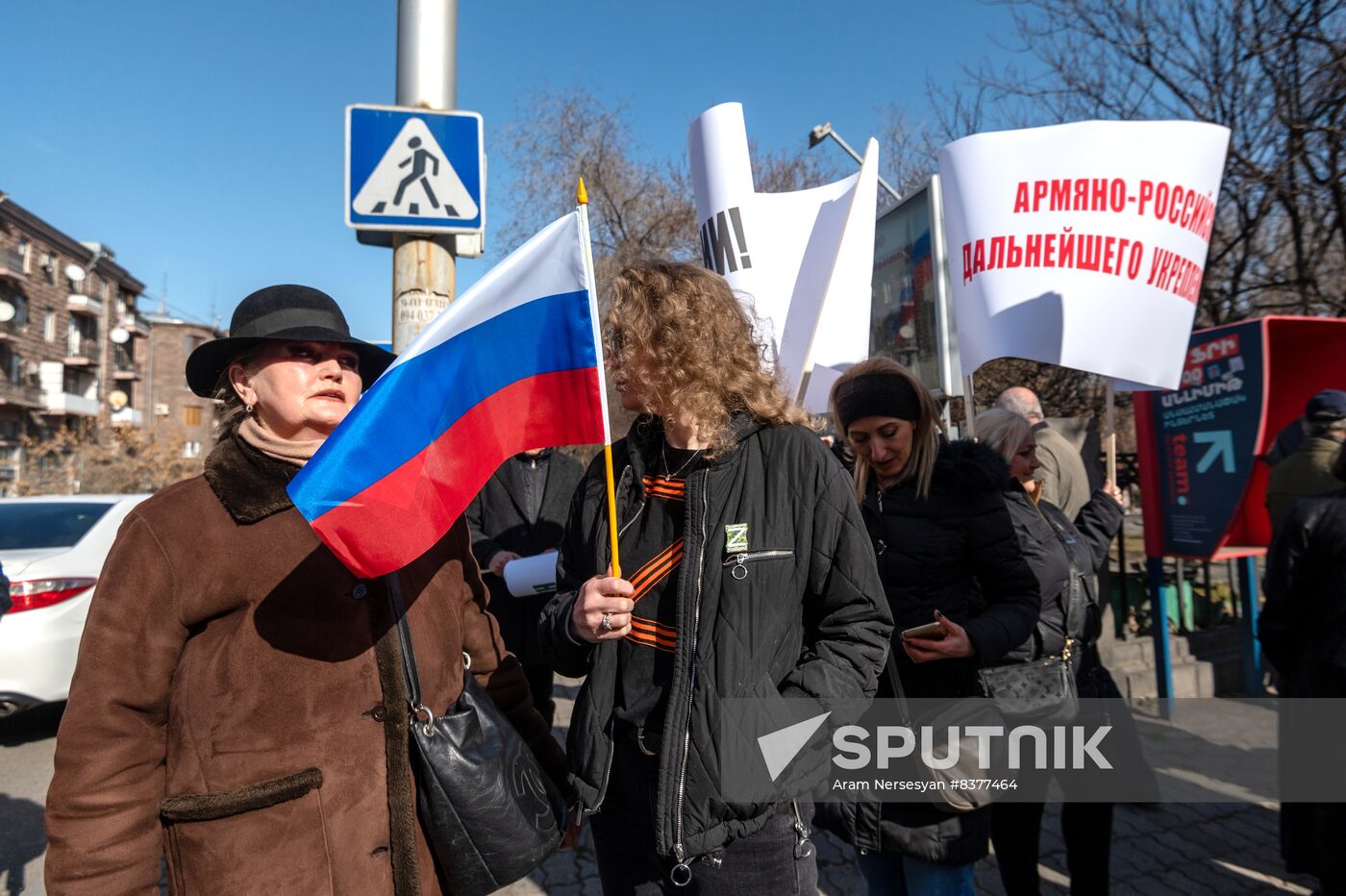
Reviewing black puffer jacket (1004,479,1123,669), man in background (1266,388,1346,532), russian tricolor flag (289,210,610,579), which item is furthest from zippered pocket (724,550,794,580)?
man in background (1266,388,1346,532)

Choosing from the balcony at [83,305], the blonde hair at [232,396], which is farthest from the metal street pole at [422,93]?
the balcony at [83,305]

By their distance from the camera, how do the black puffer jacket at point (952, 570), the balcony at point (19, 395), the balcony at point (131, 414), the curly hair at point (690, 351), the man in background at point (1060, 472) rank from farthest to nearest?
the balcony at point (131, 414), the balcony at point (19, 395), the man in background at point (1060, 472), the black puffer jacket at point (952, 570), the curly hair at point (690, 351)

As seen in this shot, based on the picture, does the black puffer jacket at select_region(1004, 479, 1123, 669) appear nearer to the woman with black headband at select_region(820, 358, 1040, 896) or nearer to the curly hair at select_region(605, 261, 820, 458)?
the woman with black headband at select_region(820, 358, 1040, 896)

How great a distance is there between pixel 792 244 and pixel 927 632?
6.26 feet

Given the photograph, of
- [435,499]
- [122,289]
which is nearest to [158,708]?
[435,499]

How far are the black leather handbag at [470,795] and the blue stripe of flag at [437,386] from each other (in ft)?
1.13

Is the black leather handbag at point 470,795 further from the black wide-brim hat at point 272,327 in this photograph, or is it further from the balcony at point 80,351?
the balcony at point 80,351

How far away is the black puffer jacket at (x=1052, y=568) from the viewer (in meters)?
2.88

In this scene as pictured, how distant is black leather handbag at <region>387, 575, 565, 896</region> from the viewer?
1.81m

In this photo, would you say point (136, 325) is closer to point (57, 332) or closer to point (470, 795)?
point (57, 332)

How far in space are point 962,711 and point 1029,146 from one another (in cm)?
237

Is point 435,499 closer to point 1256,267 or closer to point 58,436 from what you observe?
point 1256,267

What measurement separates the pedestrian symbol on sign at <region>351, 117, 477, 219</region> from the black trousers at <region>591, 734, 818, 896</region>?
9.46 feet

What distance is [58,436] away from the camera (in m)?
18.5
